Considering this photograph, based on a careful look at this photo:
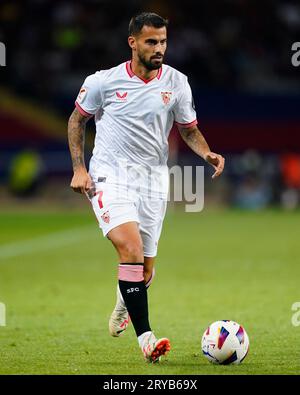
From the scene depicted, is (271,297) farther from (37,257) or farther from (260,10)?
(260,10)

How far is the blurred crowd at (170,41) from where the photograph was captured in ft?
92.7

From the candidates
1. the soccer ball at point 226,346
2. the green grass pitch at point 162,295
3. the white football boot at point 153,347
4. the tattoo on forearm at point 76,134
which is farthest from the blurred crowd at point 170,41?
the white football boot at point 153,347

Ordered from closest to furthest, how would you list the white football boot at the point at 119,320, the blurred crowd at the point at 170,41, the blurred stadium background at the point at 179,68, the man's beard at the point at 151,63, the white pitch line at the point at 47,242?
the man's beard at the point at 151,63, the white football boot at the point at 119,320, the white pitch line at the point at 47,242, the blurred stadium background at the point at 179,68, the blurred crowd at the point at 170,41

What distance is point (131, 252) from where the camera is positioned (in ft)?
25.2

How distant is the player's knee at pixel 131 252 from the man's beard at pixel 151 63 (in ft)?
4.34

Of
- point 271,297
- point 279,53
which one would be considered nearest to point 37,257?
point 271,297

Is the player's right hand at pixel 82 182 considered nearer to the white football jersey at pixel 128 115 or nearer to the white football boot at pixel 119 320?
the white football jersey at pixel 128 115

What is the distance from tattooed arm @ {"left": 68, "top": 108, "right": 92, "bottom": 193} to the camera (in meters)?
7.90

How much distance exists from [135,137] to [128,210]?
1.90ft

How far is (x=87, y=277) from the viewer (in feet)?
44.8

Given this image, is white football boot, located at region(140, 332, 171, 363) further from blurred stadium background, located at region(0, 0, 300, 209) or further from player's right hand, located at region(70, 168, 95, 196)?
blurred stadium background, located at region(0, 0, 300, 209)

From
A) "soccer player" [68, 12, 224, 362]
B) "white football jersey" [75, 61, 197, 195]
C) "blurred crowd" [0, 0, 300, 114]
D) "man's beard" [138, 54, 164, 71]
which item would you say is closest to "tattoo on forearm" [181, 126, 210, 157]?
"soccer player" [68, 12, 224, 362]

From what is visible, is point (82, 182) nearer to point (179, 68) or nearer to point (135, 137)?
point (135, 137)
